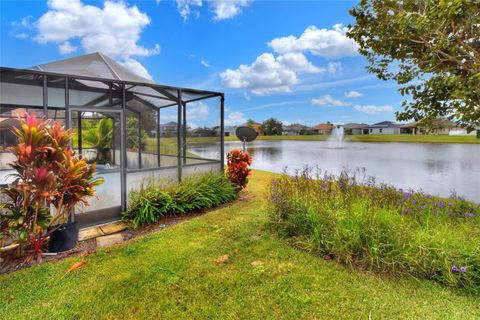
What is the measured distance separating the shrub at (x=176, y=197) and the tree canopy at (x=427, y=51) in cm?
364

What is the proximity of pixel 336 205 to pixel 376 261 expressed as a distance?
0.87 metres

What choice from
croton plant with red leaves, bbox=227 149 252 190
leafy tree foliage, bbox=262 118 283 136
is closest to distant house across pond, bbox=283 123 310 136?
leafy tree foliage, bbox=262 118 283 136

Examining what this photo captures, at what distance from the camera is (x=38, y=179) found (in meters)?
2.83

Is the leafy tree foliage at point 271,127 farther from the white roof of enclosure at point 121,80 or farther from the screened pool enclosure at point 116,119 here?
the white roof of enclosure at point 121,80

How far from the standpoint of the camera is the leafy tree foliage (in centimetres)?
5450

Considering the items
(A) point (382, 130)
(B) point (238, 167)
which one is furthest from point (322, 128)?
(B) point (238, 167)

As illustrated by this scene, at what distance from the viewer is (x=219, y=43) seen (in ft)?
32.8

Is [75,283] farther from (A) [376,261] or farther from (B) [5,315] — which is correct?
(A) [376,261]

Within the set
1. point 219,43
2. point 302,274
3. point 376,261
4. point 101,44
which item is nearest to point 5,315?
point 302,274

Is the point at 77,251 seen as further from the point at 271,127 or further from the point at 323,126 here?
the point at 323,126

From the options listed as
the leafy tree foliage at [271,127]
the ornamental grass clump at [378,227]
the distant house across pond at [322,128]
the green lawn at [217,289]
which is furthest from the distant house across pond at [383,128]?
the green lawn at [217,289]

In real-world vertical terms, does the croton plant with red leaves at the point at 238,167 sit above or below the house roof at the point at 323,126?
below

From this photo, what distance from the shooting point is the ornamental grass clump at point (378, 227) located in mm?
2434

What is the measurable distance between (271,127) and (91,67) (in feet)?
167
